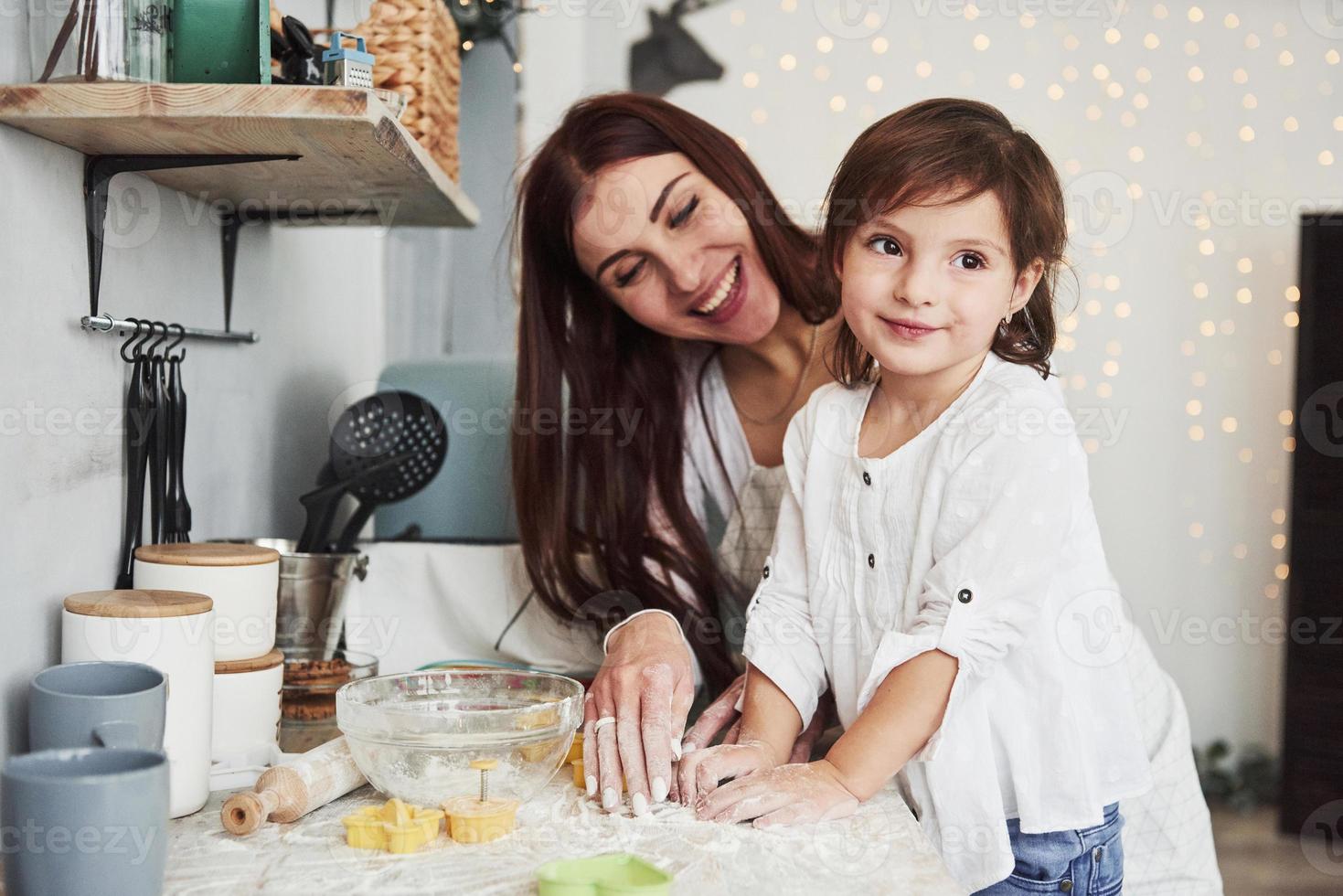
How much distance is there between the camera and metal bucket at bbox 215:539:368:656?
3.84ft

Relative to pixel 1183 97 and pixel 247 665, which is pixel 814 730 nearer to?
pixel 247 665

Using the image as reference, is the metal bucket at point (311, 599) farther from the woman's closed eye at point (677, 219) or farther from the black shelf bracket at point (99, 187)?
the woman's closed eye at point (677, 219)

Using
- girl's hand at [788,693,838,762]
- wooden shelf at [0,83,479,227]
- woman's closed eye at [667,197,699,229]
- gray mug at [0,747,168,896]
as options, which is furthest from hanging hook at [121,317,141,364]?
girl's hand at [788,693,838,762]

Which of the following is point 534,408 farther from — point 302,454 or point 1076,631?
point 1076,631

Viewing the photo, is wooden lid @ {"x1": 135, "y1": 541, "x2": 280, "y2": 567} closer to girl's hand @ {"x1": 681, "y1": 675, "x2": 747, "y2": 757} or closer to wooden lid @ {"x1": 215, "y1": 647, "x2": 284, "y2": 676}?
wooden lid @ {"x1": 215, "y1": 647, "x2": 284, "y2": 676}

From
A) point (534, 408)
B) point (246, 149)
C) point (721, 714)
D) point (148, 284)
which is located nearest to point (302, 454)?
point (534, 408)

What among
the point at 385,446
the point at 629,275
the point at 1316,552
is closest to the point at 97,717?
the point at 385,446

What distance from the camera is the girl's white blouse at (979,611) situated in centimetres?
92

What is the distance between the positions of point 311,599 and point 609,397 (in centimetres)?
49

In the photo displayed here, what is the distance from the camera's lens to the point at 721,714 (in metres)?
1.07

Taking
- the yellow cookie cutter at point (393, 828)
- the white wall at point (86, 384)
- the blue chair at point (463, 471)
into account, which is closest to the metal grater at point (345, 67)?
the white wall at point (86, 384)

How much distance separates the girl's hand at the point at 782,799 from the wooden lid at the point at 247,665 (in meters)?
0.40

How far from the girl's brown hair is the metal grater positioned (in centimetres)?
45

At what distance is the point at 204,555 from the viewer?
974mm
